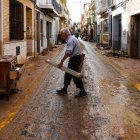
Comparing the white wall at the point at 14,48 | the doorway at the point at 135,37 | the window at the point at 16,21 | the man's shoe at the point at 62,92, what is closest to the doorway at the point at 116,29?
the doorway at the point at 135,37

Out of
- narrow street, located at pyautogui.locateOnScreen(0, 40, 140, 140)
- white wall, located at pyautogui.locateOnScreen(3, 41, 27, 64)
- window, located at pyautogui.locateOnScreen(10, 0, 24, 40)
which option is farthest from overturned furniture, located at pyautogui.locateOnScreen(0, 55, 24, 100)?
window, located at pyautogui.locateOnScreen(10, 0, 24, 40)

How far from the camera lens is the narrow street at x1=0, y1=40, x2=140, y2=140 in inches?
260

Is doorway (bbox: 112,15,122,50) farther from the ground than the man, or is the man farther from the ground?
doorway (bbox: 112,15,122,50)

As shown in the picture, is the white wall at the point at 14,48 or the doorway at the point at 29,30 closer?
the white wall at the point at 14,48

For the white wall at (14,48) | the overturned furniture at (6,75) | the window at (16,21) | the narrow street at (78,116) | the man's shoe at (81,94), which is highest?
the window at (16,21)

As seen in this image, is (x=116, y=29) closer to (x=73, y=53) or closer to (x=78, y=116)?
(x=73, y=53)

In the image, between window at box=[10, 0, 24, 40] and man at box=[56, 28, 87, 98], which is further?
window at box=[10, 0, 24, 40]

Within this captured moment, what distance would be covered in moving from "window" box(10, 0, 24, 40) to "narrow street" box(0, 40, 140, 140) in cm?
573

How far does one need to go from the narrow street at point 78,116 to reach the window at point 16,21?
5.73 m

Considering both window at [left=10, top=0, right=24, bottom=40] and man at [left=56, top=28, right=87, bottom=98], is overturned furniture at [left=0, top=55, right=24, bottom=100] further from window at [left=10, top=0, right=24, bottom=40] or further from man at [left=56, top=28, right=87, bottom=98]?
window at [left=10, top=0, right=24, bottom=40]

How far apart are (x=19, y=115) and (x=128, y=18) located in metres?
19.3

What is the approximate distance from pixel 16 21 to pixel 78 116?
10.9m

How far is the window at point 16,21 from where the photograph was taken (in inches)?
667

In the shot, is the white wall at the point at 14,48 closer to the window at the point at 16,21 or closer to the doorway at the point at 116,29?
the window at the point at 16,21
